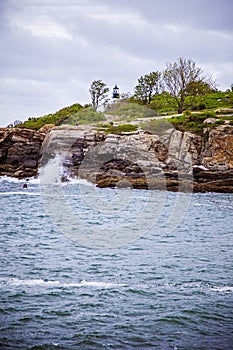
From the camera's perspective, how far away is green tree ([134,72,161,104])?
86.1 meters

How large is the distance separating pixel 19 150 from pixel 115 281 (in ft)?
145

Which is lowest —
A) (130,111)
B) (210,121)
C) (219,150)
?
(219,150)

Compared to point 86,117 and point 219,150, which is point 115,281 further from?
point 86,117

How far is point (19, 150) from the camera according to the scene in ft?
184

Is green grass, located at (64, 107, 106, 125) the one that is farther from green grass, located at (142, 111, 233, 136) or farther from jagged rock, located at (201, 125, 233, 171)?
jagged rock, located at (201, 125, 233, 171)

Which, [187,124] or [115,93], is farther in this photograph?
[115,93]

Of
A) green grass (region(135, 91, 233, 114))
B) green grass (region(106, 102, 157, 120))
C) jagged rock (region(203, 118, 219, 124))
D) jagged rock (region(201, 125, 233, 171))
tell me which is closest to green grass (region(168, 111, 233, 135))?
jagged rock (region(203, 118, 219, 124))

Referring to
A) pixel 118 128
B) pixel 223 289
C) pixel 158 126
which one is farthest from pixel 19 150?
pixel 223 289

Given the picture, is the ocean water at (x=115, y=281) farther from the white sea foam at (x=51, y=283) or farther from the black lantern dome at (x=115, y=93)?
the black lantern dome at (x=115, y=93)

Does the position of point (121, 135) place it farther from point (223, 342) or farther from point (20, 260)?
point (223, 342)

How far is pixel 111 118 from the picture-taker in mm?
76062

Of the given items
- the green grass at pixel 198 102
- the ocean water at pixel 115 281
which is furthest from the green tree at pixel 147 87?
the ocean water at pixel 115 281

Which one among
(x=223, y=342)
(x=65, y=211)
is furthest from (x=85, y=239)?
(x=223, y=342)

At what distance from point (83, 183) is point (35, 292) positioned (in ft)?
113
